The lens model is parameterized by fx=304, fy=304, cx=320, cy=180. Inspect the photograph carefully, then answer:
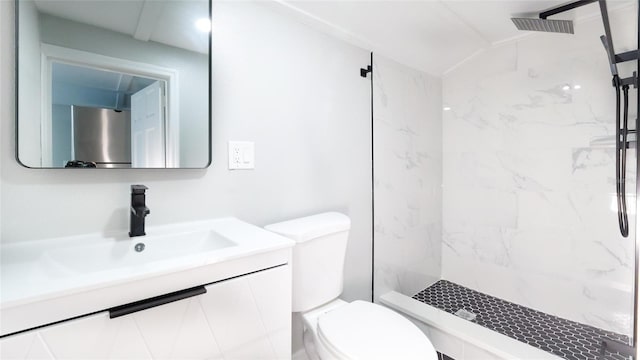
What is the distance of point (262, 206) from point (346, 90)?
884 mm

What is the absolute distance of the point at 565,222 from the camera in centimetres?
201

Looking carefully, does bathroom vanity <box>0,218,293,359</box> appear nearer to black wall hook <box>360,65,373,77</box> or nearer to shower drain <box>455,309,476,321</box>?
black wall hook <box>360,65,373,77</box>

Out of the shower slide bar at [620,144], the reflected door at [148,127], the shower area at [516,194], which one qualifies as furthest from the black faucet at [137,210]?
the shower slide bar at [620,144]

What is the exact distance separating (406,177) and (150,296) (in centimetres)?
187

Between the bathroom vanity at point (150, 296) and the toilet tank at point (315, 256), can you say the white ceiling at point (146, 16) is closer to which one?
the bathroom vanity at point (150, 296)

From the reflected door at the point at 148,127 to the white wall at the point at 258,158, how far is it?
0.05m

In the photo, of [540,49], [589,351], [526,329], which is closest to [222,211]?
[526,329]

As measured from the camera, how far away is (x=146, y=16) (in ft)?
3.88

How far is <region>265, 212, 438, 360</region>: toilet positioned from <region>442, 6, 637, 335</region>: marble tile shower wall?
143 cm

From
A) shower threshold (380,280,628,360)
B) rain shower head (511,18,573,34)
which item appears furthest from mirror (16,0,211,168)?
rain shower head (511,18,573,34)

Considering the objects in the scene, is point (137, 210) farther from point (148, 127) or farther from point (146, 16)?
point (146, 16)

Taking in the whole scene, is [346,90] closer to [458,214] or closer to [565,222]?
[458,214]

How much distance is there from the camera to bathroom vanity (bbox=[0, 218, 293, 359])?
25.8 inches

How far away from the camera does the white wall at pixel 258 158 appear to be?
978mm
